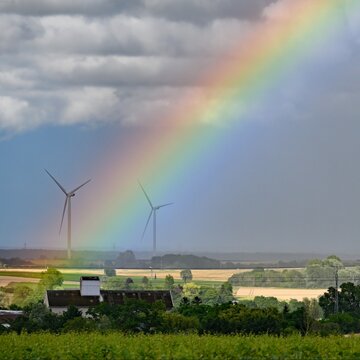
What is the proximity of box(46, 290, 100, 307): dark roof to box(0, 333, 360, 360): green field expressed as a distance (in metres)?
86.9

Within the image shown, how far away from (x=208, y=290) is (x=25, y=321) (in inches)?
3867

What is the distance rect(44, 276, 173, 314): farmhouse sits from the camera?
12600cm

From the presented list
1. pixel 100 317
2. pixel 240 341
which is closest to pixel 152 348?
pixel 240 341

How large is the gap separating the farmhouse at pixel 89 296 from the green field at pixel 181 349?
84.2 meters

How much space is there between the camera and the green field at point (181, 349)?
111 ft

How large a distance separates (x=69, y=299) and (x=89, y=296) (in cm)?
352

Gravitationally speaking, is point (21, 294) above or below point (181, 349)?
above

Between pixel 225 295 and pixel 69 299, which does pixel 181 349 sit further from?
pixel 225 295

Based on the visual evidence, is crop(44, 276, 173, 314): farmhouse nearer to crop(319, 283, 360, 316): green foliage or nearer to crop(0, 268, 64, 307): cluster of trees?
crop(319, 283, 360, 316): green foliage

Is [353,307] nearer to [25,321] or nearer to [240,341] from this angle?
[25,321]

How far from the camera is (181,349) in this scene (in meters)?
34.7

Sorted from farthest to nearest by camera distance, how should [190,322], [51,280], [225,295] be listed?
[51,280], [225,295], [190,322]

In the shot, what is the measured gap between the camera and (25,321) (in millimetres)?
83438

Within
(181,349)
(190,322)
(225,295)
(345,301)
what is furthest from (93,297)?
(181,349)
